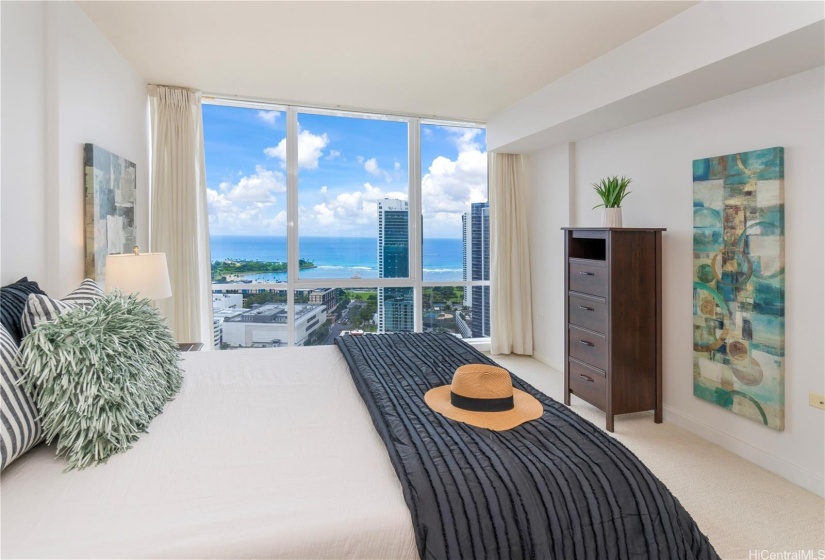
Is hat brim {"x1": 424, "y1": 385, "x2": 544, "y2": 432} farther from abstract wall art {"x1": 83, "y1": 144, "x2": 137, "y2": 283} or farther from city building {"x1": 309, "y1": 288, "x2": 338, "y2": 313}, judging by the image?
city building {"x1": 309, "y1": 288, "x2": 338, "y2": 313}

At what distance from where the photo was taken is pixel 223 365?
2.46 metres

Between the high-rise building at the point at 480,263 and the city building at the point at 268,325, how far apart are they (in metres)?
1.74

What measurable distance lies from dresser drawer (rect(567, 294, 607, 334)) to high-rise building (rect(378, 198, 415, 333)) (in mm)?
1933

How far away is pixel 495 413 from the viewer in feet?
5.33

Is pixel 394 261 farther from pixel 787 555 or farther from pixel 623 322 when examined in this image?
pixel 787 555

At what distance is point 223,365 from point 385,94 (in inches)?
108

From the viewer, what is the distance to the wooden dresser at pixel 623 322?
3133 mm

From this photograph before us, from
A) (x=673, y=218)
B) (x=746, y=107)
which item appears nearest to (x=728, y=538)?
(x=673, y=218)

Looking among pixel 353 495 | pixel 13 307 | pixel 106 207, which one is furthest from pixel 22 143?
pixel 353 495

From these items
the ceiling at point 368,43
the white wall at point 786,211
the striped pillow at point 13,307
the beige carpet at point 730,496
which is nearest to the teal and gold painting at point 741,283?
the white wall at point 786,211

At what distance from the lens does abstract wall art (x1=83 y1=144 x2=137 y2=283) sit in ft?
8.77

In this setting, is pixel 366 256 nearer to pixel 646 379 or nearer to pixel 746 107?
pixel 646 379

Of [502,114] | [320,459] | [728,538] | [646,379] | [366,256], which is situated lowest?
[728,538]

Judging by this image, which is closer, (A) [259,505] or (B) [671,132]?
(A) [259,505]
